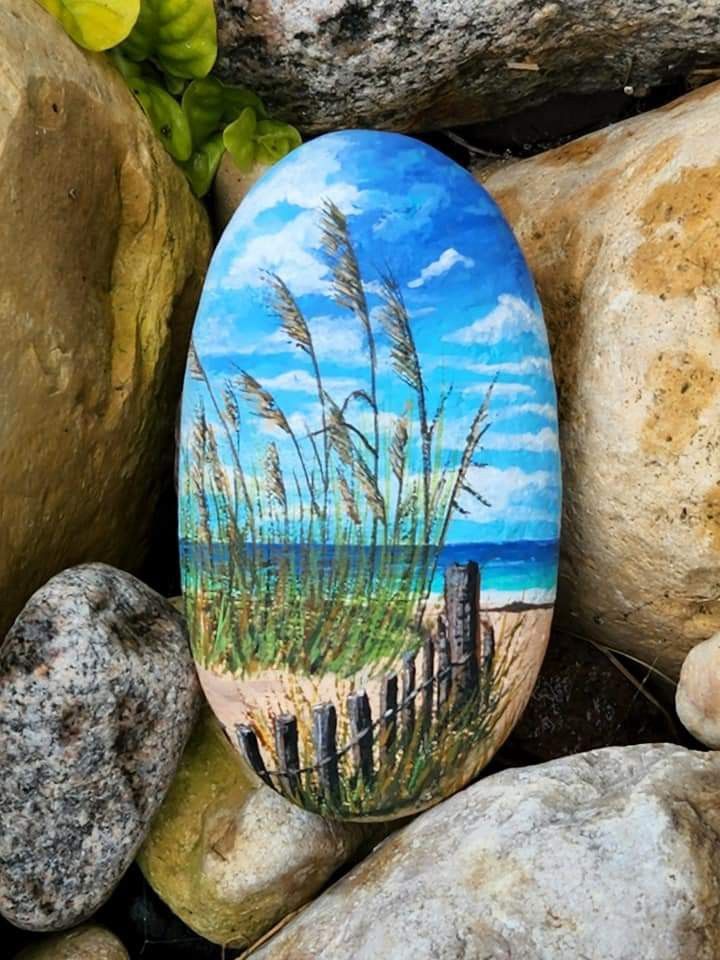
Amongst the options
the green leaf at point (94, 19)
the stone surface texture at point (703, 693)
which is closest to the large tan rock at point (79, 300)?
the green leaf at point (94, 19)

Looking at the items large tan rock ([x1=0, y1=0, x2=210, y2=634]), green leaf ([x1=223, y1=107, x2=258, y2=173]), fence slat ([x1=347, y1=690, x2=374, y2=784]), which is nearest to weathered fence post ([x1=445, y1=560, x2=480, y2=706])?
fence slat ([x1=347, y1=690, x2=374, y2=784])

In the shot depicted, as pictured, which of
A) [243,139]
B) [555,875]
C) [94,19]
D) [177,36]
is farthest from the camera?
[243,139]

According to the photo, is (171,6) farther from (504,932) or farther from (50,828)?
(504,932)

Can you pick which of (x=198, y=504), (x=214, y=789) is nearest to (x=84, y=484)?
(x=198, y=504)

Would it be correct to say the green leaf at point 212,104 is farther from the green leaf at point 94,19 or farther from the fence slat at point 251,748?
the fence slat at point 251,748

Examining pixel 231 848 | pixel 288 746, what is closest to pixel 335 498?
pixel 288 746

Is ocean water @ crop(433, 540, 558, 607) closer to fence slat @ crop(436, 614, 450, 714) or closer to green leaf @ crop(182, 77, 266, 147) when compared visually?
fence slat @ crop(436, 614, 450, 714)

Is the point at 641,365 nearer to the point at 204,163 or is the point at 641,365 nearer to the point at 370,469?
the point at 370,469
